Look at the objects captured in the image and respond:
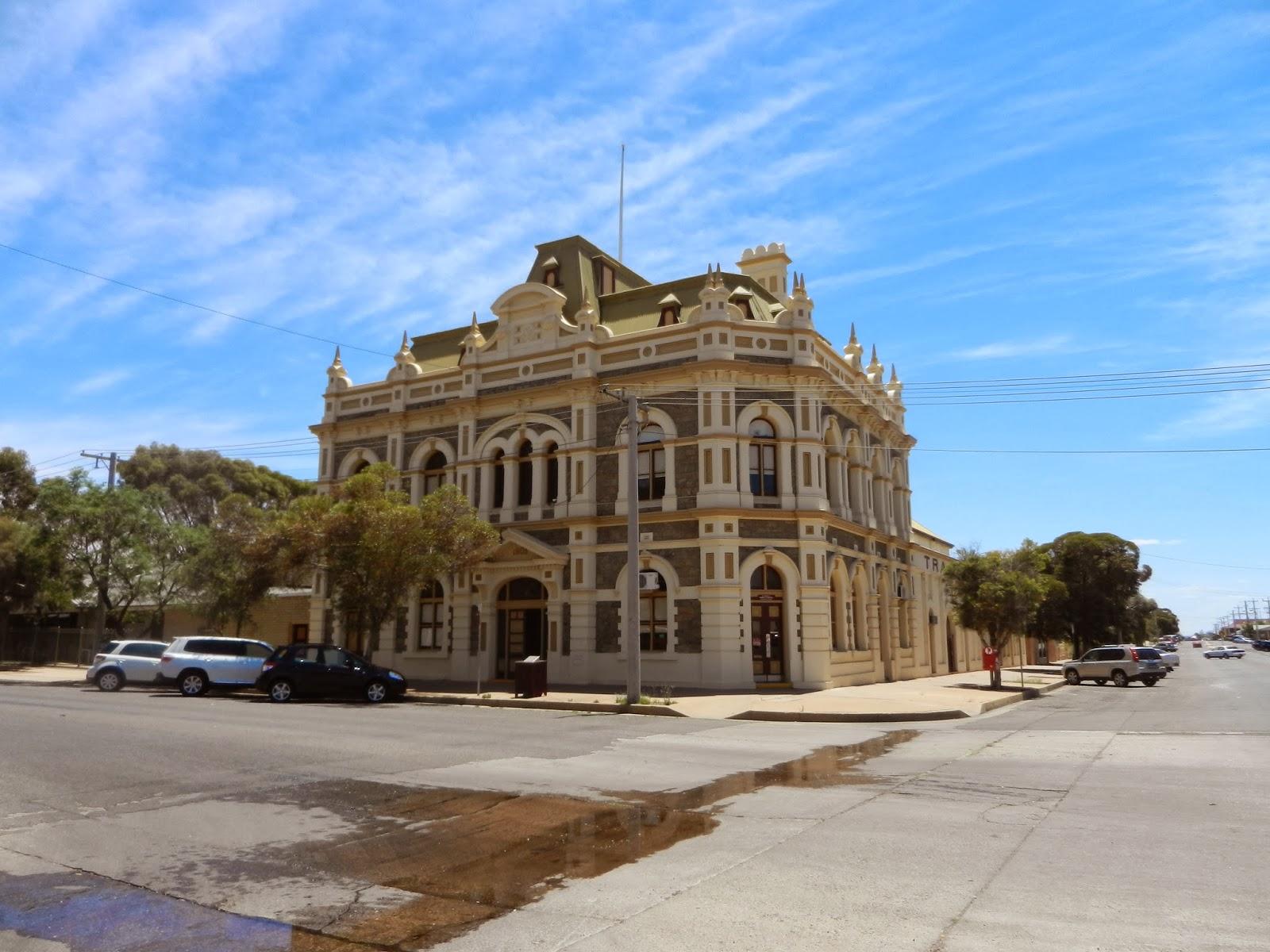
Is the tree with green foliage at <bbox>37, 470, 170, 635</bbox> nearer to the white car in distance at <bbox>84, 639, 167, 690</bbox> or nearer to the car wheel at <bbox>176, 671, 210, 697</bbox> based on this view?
the white car in distance at <bbox>84, 639, 167, 690</bbox>

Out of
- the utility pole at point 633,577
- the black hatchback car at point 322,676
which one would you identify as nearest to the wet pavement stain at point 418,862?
the utility pole at point 633,577

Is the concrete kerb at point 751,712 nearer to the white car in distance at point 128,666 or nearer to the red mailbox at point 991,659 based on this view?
the red mailbox at point 991,659

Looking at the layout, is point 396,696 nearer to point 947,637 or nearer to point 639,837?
point 639,837

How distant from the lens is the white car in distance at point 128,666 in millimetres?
26984

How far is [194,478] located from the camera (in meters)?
60.1

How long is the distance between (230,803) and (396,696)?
51.2 feet

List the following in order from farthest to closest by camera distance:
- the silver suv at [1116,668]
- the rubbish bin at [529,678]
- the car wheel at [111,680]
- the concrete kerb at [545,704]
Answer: the silver suv at [1116,668], the car wheel at [111,680], the rubbish bin at [529,678], the concrete kerb at [545,704]

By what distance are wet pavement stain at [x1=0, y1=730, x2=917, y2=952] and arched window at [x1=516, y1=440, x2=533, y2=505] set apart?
21733 millimetres

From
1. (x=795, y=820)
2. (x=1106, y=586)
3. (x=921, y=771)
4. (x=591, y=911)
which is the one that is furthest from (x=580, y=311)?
(x=1106, y=586)

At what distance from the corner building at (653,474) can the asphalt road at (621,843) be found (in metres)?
12.8

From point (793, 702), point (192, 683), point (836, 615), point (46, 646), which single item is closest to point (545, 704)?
point (793, 702)

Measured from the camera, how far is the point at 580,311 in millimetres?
30922

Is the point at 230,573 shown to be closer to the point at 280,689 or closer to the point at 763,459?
the point at 280,689

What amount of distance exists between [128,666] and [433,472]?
1181 cm
